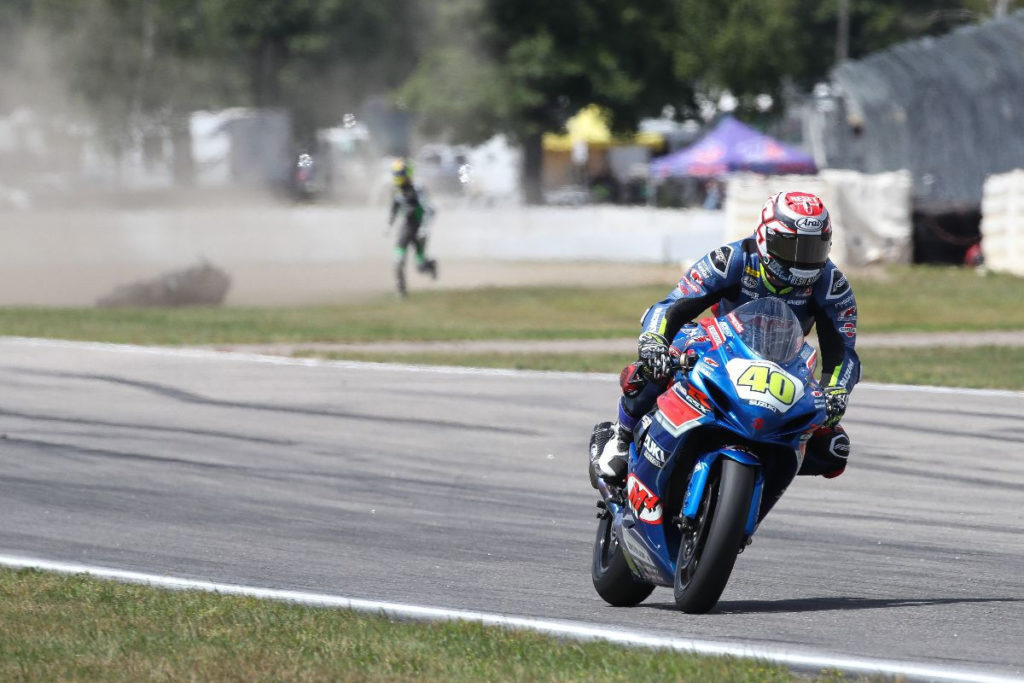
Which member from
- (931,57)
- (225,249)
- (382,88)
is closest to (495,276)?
(225,249)

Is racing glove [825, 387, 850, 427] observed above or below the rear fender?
above

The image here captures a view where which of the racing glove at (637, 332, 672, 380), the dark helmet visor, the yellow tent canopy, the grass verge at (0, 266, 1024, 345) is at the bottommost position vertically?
the yellow tent canopy

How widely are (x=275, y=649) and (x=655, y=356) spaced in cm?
173

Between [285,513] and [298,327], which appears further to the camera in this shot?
[298,327]

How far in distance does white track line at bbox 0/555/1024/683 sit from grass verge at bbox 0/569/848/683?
0.11 m

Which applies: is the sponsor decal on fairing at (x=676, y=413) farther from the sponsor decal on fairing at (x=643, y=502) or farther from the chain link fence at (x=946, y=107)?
the chain link fence at (x=946, y=107)

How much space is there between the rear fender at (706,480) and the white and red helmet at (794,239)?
0.75 m

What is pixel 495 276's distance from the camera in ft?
95.9

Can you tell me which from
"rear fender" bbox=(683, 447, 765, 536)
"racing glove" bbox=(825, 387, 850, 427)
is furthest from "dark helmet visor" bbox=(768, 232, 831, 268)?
"rear fender" bbox=(683, 447, 765, 536)

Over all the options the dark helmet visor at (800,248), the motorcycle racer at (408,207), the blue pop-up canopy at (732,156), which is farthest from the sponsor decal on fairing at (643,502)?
the blue pop-up canopy at (732,156)

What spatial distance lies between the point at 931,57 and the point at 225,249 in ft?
45.8

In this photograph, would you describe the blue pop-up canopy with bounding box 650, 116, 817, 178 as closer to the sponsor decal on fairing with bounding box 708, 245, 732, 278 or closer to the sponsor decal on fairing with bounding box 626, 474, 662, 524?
the sponsor decal on fairing with bounding box 708, 245, 732, 278

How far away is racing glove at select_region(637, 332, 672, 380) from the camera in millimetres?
5961

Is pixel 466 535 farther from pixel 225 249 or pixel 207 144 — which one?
pixel 207 144
